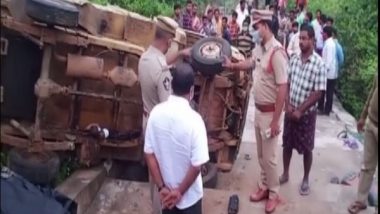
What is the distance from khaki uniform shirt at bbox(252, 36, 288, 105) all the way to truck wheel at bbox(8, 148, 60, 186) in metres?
1.87

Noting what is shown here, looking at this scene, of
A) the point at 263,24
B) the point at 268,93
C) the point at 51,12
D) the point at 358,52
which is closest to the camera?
the point at 51,12

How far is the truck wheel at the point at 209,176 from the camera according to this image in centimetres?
725

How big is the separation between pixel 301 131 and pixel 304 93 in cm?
40

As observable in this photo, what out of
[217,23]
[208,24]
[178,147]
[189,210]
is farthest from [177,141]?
[217,23]

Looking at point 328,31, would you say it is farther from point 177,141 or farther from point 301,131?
point 177,141

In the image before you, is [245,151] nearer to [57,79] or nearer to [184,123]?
[57,79]

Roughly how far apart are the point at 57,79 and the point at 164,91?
4.43ft

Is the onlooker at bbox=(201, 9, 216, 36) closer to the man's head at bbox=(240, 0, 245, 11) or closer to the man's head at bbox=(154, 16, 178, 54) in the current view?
the man's head at bbox=(240, 0, 245, 11)

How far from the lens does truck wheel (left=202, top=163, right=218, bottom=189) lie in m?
7.25

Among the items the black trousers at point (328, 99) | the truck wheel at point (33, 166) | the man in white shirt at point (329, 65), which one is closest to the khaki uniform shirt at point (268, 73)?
the truck wheel at point (33, 166)

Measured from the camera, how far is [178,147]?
168 inches

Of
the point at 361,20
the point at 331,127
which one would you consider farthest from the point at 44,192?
the point at 361,20

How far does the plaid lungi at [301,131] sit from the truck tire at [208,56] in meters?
0.82

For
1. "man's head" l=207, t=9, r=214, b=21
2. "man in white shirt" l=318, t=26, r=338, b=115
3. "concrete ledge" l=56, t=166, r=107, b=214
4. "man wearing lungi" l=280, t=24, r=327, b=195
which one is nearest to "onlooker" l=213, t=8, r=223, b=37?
"man's head" l=207, t=9, r=214, b=21
